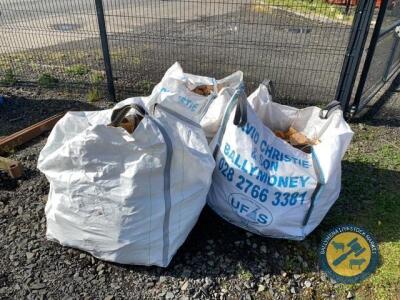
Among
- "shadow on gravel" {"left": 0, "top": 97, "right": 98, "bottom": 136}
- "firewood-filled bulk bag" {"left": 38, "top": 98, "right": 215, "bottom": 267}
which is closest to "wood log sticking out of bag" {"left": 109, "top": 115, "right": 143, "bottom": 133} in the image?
"firewood-filled bulk bag" {"left": 38, "top": 98, "right": 215, "bottom": 267}

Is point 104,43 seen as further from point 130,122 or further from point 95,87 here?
point 130,122

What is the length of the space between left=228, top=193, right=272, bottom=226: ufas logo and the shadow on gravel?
229 centimetres

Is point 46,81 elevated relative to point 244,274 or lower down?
elevated

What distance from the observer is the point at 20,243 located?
2209 millimetres

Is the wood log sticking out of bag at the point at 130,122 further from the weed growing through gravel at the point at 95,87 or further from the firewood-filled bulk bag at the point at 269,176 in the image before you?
the weed growing through gravel at the point at 95,87

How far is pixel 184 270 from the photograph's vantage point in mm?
2051

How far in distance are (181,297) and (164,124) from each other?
2.92 feet

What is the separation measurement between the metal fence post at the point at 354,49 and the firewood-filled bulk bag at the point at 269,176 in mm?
1367

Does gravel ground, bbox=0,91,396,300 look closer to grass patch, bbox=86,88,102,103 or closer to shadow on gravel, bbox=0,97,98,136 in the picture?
shadow on gravel, bbox=0,97,98,136

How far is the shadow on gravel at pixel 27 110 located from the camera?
11.8 ft

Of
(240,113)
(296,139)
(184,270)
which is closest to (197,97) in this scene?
(240,113)

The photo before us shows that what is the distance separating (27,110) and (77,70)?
102cm

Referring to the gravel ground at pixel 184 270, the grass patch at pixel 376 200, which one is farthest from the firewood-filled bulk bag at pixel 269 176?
the grass patch at pixel 376 200

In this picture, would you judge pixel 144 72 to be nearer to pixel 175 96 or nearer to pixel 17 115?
pixel 17 115
